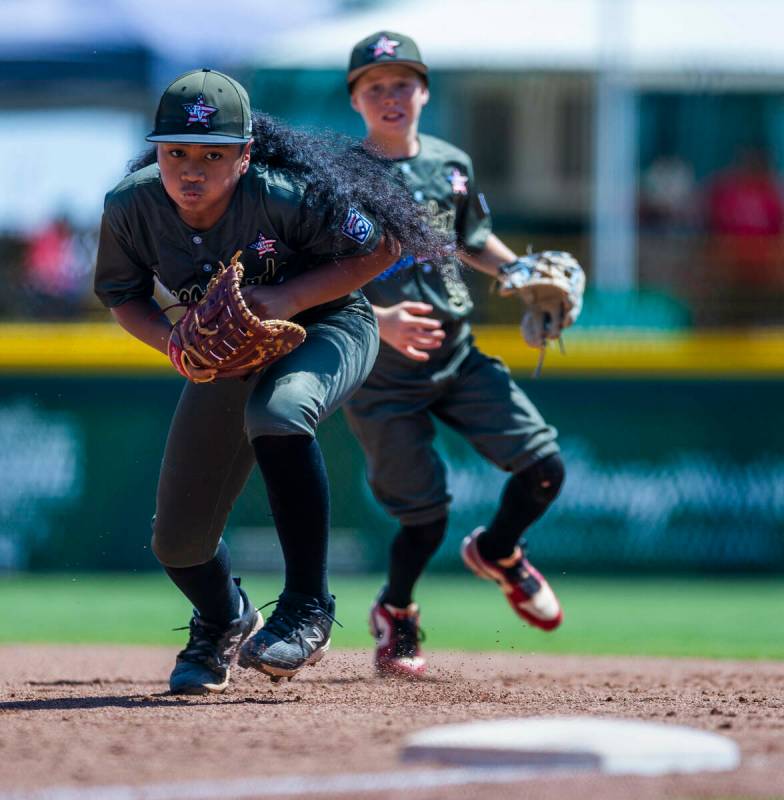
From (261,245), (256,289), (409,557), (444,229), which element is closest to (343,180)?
(261,245)

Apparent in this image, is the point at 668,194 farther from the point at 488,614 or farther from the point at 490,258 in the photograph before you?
the point at 490,258

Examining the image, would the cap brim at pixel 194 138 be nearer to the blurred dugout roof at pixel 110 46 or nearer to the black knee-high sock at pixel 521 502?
the black knee-high sock at pixel 521 502

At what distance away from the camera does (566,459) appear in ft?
34.8

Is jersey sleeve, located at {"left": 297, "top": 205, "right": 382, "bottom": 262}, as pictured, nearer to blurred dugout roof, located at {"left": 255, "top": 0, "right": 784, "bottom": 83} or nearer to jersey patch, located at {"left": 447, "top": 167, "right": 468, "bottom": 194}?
jersey patch, located at {"left": 447, "top": 167, "right": 468, "bottom": 194}

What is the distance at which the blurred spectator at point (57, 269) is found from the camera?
11250 mm

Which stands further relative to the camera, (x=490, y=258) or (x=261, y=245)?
(x=490, y=258)

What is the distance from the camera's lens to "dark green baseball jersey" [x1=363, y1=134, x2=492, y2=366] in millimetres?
5852

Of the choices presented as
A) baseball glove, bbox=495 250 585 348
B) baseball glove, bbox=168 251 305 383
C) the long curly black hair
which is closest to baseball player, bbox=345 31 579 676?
baseball glove, bbox=495 250 585 348

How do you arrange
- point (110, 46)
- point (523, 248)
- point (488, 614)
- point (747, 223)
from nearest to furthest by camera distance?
1. point (488, 614)
2. point (523, 248)
3. point (747, 223)
4. point (110, 46)

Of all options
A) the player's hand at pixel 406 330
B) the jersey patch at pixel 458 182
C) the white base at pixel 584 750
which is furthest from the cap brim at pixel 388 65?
the white base at pixel 584 750

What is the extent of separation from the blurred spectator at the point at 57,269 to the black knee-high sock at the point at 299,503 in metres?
6.95

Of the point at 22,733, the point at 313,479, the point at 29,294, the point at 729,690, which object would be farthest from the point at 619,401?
the point at 22,733

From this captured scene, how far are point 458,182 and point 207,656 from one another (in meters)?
2.12

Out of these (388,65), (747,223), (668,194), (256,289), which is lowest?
(747,223)
